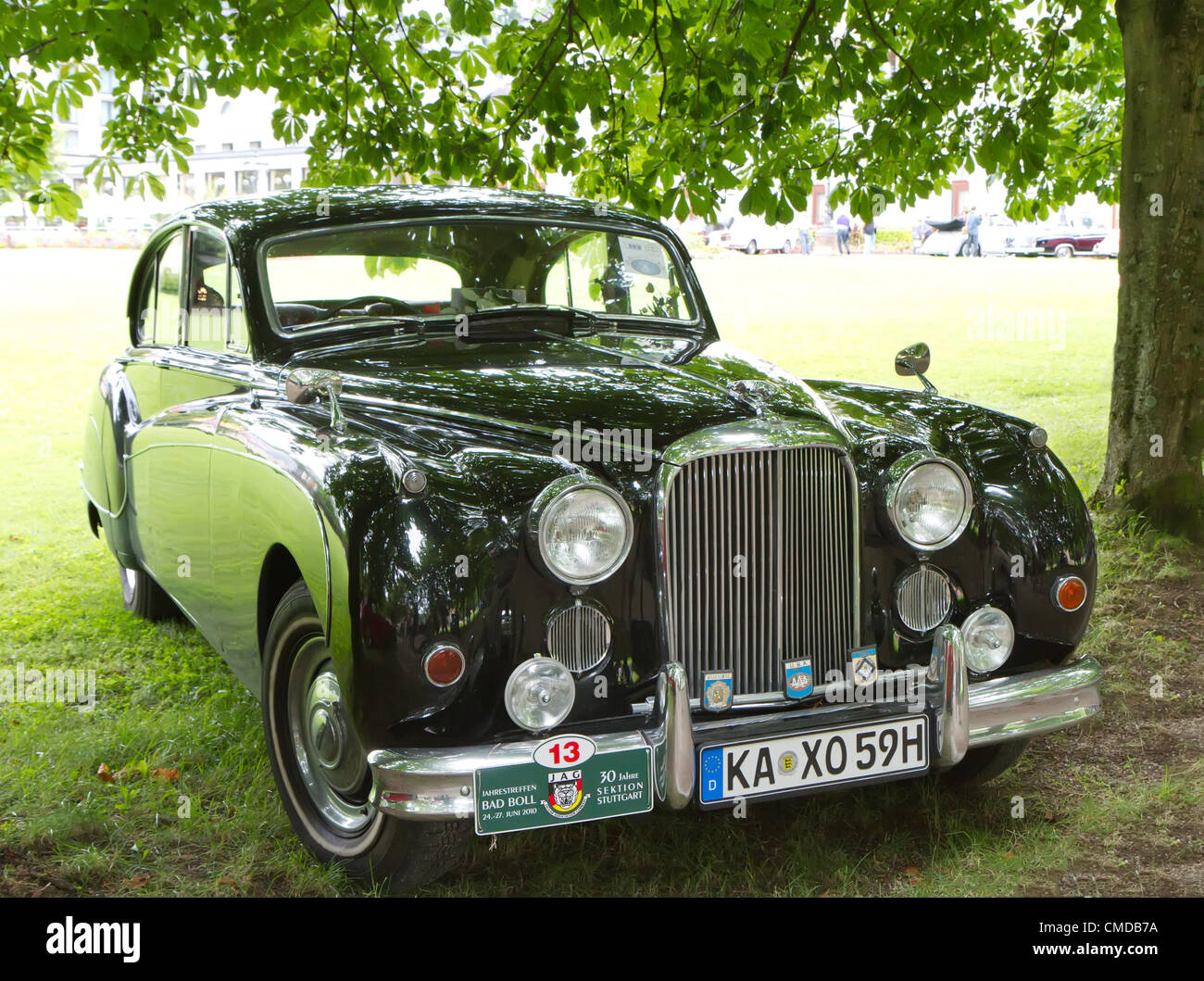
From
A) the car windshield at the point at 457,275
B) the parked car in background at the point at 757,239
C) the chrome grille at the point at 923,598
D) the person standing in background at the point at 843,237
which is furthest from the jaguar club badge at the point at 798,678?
the parked car in background at the point at 757,239

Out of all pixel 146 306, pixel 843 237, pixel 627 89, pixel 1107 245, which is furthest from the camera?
pixel 1107 245

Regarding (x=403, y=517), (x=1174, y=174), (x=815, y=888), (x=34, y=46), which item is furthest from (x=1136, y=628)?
(x=34, y=46)

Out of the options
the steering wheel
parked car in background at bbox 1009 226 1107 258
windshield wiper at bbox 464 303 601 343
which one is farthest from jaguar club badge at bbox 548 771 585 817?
parked car in background at bbox 1009 226 1107 258

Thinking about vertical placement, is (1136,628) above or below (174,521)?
below

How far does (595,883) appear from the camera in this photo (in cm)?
321

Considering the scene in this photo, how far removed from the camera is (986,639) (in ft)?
10.7

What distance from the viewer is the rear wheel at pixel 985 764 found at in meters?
3.60

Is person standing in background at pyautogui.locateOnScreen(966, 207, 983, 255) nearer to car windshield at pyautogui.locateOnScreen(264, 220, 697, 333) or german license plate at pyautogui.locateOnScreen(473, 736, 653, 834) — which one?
car windshield at pyautogui.locateOnScreen(264, 220, 697, 333)

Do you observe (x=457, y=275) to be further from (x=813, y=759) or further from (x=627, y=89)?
(x=627, y=89)

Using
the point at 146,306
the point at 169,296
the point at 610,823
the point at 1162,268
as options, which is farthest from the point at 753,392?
the point at 1162,268

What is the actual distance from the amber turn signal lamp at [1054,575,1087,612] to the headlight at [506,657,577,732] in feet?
4.78

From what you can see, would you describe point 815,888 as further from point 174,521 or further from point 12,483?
point 12,483

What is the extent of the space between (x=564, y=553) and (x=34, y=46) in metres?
4.54

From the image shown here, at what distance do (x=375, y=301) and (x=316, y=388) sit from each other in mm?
977
